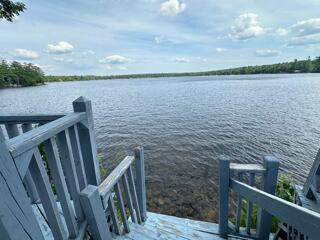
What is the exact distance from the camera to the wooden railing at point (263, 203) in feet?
3.24

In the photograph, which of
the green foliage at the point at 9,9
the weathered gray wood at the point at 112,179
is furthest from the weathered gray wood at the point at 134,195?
the green foliage at the point at 9,9

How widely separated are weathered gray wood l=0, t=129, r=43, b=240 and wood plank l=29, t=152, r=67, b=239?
0.26 m

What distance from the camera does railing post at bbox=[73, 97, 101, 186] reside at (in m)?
1.67

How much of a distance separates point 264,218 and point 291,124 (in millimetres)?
12787

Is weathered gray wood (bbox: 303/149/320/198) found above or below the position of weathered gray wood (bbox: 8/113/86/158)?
below

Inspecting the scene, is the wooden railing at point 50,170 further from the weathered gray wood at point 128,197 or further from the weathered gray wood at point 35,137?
the weathered gray wood at point 128,197

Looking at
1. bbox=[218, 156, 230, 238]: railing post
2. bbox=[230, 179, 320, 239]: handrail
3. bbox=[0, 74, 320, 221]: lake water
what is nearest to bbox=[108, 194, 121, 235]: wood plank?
bbox=[218, 156, 230, 238]: railing post

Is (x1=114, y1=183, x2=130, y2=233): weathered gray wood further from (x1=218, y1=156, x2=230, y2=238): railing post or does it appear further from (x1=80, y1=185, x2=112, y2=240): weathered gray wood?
(x1=218, y1=156, x2=230, y2=238): railing post

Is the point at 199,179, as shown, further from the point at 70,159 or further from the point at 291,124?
the point at 291,124

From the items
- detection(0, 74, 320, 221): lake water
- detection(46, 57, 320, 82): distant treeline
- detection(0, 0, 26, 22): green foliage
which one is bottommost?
detection(0, 74, 320, 221): lake water

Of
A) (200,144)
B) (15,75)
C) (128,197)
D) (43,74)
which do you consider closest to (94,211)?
(128,197)

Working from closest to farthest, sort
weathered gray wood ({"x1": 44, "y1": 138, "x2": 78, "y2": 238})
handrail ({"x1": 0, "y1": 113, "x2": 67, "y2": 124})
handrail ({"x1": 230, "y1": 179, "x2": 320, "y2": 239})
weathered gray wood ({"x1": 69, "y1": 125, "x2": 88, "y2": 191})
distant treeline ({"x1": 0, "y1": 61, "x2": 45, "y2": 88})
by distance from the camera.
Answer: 1. handrail ({"x1": 230, "y1": 179, "x2": 320, "y2": 239})
2. weathered gray wood ({"x1": 44, "y1": 138, "x2": 78, "y2": 238})
3. weathered gray wood ({"x1": 69, "y1": 125, "x2": 88, "y2": 191})
4. handrail ({"x1": 0, "y1": 113, "x2": 67, "y2": 124})
5. distant treeline ({"x1": 0, "y1": 61, "x2": 45, "y2": 88})

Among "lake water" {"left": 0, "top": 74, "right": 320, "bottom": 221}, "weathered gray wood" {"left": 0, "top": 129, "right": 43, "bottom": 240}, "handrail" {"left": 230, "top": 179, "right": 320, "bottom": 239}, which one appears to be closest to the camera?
"weathered gray wood" {"left": 0, "top": 129, "right": 43, "bottom": 240}

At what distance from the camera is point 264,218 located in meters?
2.16
